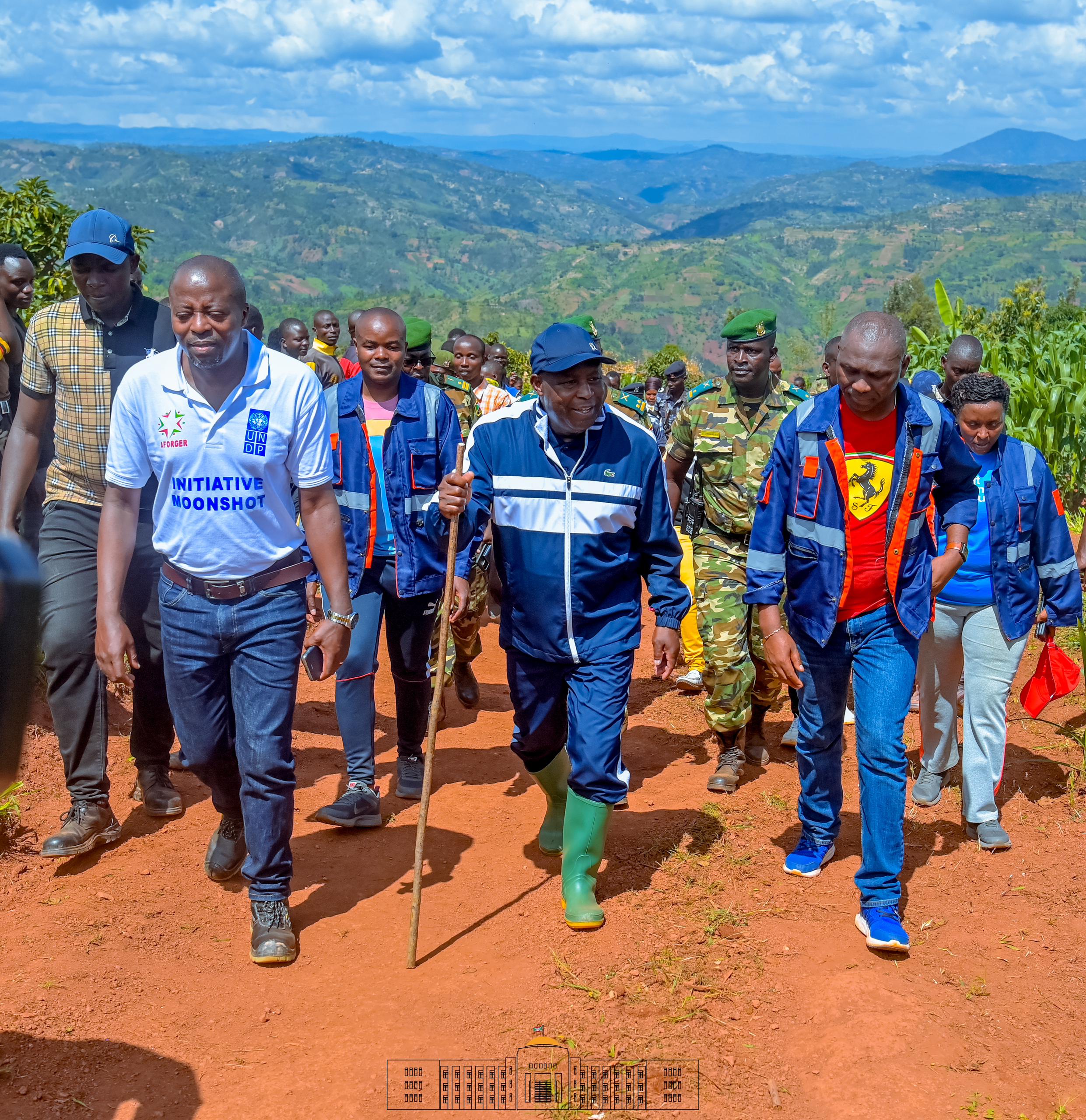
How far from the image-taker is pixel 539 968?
4266 mm

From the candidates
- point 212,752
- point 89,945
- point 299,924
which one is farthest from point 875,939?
point 89,945

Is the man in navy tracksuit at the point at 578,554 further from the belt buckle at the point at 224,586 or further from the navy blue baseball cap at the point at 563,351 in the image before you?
the belt buckle at the point at 224,586

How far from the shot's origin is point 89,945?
4.35 meters

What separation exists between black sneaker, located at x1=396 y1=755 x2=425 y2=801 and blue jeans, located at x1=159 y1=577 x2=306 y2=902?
1.57m

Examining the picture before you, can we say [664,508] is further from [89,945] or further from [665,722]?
[665,722]

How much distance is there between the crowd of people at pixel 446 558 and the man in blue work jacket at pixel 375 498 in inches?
0.5

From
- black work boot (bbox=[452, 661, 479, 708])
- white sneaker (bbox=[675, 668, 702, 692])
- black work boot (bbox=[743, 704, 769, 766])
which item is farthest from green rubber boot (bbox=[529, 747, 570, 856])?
white sneaker (bbox=[675, 668, 702, 692])

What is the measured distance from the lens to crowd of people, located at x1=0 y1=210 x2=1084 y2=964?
4.02 m

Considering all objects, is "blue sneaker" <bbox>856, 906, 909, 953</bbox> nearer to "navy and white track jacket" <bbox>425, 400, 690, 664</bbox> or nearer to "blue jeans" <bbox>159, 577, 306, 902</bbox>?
"navy and white track jacket" <bbox>425, 400, 690, 664</bbox>

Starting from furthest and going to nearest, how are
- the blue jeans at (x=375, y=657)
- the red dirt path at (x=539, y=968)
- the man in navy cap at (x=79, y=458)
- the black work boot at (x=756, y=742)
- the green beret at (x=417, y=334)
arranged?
1. the green beret at (x=417, y=334)
2. the black work boot at (x=756, y=742)
3. the blue jeans at (x=375, y=657)
4. the man in navy cap at (x=79, y=458)
5. the red dirt path at (x=539, y=968)

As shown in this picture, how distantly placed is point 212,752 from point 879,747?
2432 millimetres

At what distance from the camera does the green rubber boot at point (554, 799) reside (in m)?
5.00

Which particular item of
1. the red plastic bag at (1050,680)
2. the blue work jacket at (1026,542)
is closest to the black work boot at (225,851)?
the blue work jacket at (1026,542)

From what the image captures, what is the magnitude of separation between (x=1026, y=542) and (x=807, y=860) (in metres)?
1.69
